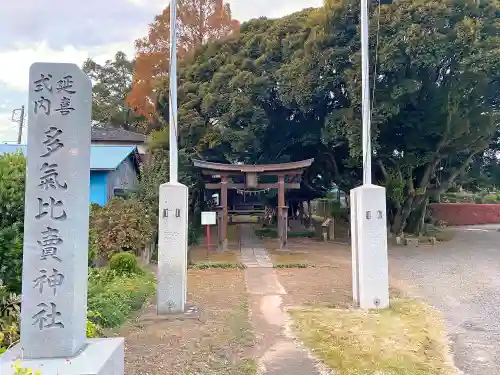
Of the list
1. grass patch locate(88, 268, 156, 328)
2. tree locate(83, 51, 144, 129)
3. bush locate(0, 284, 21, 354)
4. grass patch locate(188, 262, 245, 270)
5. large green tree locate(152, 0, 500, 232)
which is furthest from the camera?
tree locate(83, 51, 144, 129)

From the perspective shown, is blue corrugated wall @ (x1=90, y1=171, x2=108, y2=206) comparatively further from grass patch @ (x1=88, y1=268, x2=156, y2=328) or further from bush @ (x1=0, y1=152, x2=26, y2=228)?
bush @ (x1=0, y1=152, x2=26, y2=228)

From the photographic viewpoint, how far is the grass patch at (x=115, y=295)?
Result: 20.5ft

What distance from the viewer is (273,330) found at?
641cm

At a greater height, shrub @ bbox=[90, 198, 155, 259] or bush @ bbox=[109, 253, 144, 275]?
shrub @ bbox=[90, 198, 155, 259]

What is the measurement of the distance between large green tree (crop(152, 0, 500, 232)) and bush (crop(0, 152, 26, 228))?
1136cm

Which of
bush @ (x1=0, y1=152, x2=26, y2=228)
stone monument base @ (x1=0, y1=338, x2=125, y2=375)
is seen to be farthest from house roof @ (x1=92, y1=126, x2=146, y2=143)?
stone monument base @ (x1=0, y1=338, x2=125, y2=375)

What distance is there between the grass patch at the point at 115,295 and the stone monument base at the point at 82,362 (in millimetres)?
2464

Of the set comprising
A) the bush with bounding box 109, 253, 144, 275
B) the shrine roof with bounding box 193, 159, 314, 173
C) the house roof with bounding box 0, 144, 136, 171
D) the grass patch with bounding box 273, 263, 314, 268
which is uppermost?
the house roof with bounding box 0, 144, 136, 171

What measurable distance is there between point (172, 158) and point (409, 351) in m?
4.68

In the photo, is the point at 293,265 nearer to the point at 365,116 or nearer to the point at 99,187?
the point at 365,116

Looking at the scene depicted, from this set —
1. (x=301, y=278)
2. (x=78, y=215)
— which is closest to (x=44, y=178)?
(x=78, y=215)

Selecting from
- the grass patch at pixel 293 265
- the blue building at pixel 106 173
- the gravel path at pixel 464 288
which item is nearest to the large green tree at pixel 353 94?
the blue building at pixel 106 173

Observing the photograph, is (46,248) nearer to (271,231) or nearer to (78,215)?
(78,215)

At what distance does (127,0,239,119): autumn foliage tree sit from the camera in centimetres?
2309
